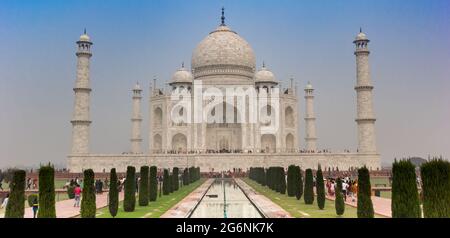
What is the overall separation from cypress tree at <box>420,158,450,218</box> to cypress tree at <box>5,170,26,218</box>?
18.7 feet

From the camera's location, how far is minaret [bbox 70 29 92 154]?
3152cm

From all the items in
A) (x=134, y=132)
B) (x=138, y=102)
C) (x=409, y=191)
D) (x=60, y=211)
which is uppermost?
(x=138, y=102)

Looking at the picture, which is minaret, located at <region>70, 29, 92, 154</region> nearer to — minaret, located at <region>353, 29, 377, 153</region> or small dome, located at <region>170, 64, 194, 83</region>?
small dome, located at <region>170, 64, 194, 83</region>

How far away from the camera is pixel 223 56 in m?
39.6

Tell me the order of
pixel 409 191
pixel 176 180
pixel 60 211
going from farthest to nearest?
pixel 176 180
pixel 60 211
pixel 409 191

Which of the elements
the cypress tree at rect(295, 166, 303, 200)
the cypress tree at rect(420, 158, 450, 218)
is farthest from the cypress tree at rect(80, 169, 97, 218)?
the cypress tree at rect(295, 166, 303, 200)

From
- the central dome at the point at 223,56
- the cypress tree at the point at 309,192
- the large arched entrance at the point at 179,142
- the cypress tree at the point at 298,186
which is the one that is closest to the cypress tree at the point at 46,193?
the cypress tree at the point at 309,192

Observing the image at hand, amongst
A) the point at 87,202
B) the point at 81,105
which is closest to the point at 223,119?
the point at 81,105

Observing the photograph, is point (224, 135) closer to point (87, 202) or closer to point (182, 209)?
point (182, 209)

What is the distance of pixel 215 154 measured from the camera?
102ft
